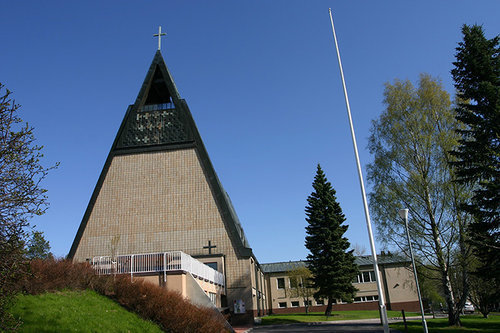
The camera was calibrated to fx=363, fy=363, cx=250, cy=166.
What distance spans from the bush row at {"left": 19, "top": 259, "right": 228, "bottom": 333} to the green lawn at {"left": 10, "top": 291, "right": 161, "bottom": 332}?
41 cm

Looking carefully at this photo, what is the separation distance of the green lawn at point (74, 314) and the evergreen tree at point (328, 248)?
24256mm

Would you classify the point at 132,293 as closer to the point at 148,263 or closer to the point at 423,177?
the point at 148,263

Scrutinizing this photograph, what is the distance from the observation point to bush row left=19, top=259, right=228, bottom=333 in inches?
516

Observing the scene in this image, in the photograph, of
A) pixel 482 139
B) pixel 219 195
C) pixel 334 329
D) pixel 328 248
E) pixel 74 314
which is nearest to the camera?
pixel 74 314

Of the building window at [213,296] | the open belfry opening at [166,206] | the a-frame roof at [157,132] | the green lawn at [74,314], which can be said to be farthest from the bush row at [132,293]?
the a-frame roof at [157,132]

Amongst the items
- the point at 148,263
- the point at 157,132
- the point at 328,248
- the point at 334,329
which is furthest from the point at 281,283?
the point at 148,263

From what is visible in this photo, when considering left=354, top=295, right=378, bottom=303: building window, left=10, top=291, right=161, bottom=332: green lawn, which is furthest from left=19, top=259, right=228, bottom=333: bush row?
left=354, top=295, right=378, bottom=303: building window

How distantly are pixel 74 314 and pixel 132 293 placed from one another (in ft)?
10.4

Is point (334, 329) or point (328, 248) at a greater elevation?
point (328, 248)

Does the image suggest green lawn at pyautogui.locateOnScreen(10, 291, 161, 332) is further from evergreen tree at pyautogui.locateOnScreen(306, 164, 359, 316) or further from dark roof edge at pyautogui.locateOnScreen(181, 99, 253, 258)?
evergreen tree at pyautogui.locateOnScreen(306, 164, 359, 316)

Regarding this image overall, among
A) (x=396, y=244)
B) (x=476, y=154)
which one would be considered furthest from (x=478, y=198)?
(x=396, y=244)

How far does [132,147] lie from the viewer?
104 ft

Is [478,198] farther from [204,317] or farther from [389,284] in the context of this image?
[389,284]

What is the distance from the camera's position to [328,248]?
3512 centimetres
